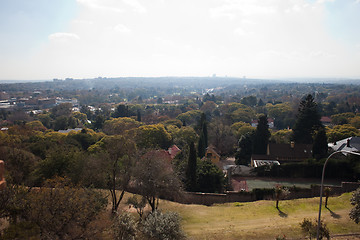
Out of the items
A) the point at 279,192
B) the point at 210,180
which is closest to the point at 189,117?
the point at 210,180

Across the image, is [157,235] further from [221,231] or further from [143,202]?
[143,202]

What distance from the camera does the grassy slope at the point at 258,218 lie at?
12555mm

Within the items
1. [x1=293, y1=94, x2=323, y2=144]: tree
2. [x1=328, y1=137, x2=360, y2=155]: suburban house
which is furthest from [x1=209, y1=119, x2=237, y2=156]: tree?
[x1=328, y1=137, x2=360, y2=155]: suburban house

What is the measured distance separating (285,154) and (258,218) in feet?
52.7

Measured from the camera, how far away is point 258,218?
1496 cm

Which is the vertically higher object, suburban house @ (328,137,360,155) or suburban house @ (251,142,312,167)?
suburban house @ (328,137,360,155)

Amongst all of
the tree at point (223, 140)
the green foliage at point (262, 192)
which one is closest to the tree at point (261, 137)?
Answer: the tree at point (223, 140)

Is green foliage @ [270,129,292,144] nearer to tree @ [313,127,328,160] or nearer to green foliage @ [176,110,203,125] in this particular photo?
tree @ [313,127,328,160]

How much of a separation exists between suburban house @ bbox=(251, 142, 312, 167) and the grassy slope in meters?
11.4

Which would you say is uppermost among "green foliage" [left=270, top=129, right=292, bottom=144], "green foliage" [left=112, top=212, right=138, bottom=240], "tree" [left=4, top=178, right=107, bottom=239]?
"tree" [left=4, top=178, right=107, bottom=239]

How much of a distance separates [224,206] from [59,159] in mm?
12744

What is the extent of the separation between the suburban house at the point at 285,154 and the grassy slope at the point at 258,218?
1141 cm

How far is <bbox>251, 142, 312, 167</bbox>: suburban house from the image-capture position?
28.3 m

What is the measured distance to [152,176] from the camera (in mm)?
15070
